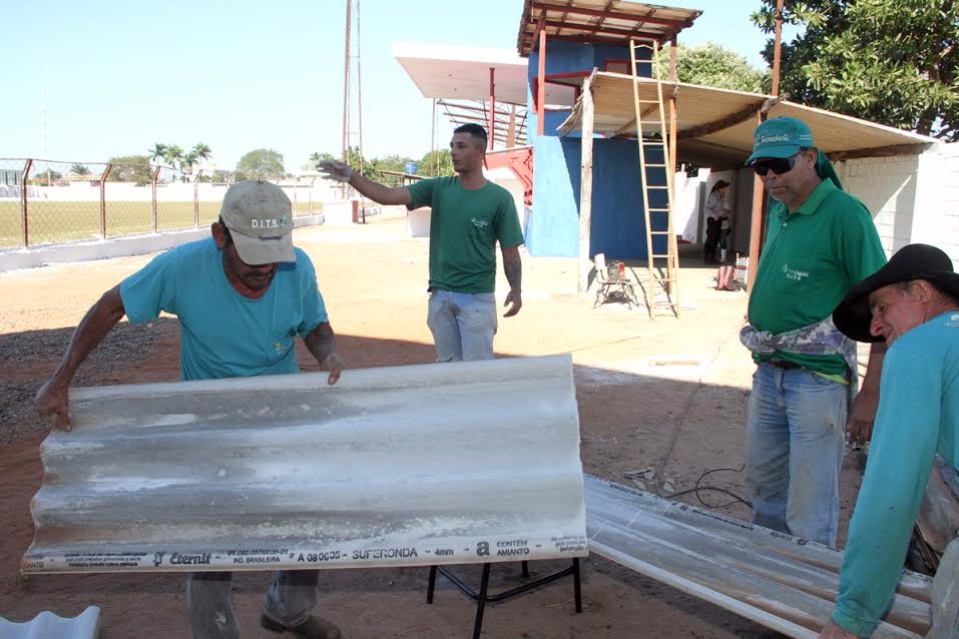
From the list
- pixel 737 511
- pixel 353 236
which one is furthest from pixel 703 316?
pixel 353 236

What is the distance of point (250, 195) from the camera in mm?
2426

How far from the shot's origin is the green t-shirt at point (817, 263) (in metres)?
2.81

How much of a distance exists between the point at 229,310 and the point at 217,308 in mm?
40

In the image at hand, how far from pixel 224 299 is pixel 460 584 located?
153cm

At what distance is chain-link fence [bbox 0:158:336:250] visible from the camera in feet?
53.0

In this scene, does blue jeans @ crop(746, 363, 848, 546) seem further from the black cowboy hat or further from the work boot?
the work boot

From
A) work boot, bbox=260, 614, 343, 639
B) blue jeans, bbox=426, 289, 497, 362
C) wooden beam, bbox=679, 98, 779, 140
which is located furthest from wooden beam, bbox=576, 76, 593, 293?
work boot, bbox=260, 614, 343, 639

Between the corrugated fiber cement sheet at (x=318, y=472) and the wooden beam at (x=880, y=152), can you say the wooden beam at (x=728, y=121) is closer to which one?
the wooden beam at (x=880, y=152)

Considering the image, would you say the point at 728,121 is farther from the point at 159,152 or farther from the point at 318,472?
the point at 159,152

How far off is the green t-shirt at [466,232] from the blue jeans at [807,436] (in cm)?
205

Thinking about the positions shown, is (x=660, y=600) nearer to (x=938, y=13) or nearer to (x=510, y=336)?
(x=510, y=336)

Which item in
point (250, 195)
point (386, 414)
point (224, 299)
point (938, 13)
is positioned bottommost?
point (386, 414)

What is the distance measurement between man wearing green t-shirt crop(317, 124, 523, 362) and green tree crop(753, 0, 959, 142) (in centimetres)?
1024

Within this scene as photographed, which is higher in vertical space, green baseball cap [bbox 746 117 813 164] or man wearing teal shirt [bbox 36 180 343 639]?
green baseball cap [bbox 746 117 813 164]
